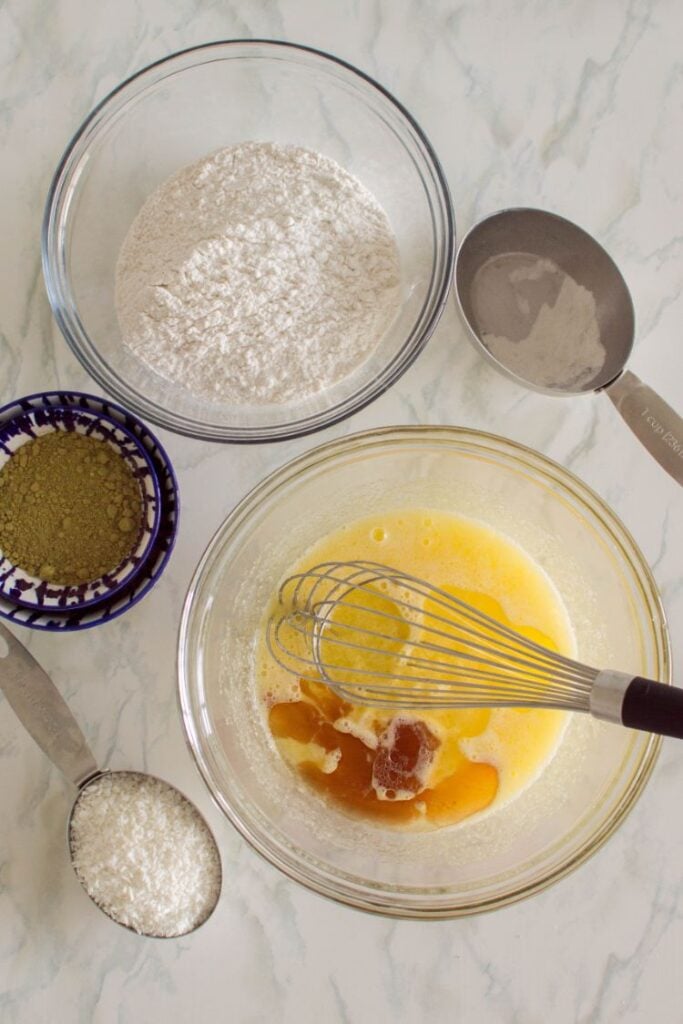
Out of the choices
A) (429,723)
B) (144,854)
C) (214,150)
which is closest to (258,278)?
(214,150)

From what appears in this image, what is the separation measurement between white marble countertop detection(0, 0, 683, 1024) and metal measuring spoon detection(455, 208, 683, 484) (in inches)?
2.4

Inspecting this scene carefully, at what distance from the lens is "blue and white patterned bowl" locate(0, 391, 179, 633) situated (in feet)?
4.34

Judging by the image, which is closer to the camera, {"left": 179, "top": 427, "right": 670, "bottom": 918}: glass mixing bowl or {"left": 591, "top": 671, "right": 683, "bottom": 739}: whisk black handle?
{"left": 591, "top": 671, "right": 683, "bottom": 739}: whisk black handle

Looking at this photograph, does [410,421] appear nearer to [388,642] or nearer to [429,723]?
[388,642]

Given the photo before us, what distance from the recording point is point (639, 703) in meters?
1.02

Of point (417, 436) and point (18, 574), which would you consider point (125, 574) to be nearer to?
point (18, 574)

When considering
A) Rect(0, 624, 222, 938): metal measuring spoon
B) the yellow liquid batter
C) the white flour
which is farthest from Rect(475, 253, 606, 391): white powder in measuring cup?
Rect(0, 624, 222, 938): metal measuring spoon

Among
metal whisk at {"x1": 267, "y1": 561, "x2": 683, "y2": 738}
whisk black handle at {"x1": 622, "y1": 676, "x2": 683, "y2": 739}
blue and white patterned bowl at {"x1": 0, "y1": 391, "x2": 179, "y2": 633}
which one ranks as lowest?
whisk black handle at {"x1": 622, "y1": 676, "x2": 683, "y2": 739}

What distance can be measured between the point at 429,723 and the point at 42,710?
1.85 feet

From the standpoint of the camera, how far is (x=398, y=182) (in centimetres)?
142

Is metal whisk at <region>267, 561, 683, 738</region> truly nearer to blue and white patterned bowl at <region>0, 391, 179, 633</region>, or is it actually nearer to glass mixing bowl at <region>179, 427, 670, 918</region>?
glass mixing bowl at <region>179, 427, 670, 918</region>

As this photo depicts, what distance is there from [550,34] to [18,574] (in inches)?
45.8

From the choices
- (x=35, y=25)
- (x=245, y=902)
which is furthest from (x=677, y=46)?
(x=245, y=902)

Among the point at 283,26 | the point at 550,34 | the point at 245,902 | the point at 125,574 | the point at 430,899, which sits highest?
the point at 283,26
